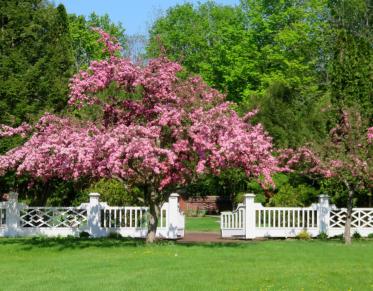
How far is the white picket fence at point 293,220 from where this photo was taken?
23.8m

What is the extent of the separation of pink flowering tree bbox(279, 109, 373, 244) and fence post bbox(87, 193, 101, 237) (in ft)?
20.9

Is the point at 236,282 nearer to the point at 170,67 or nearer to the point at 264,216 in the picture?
the point at 170,67

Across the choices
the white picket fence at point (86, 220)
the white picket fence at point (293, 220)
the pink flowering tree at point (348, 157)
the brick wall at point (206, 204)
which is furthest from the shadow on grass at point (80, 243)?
the brick wall at point (206, 204)

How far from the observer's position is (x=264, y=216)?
2394cm

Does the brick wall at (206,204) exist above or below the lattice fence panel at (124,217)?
above

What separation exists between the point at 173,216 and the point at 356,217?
21.0ft

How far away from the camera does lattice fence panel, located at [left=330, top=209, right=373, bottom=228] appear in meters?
24.2

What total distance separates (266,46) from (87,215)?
26.4m

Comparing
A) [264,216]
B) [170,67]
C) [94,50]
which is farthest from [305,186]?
[94,50]

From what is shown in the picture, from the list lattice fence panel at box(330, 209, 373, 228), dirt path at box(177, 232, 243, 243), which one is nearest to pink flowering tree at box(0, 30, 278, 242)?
dirt path at box(177, 232, 243, 243)

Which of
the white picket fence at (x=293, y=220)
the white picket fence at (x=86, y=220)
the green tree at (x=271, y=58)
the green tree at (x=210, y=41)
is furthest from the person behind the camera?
the green tree at (x=210, y=41)

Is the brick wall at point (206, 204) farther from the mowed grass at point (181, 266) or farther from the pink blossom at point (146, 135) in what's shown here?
the pink blossom at point (146, 135)

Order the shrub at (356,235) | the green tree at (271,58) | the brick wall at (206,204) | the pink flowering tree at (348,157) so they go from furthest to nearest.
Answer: the brick wall at (206,204) < the green tree at (271,58) < the shrub at (356,235) < the pink flowering tree at (348,157)

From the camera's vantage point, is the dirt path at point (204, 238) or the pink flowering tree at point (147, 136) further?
the dirt path at point (204, 238)
